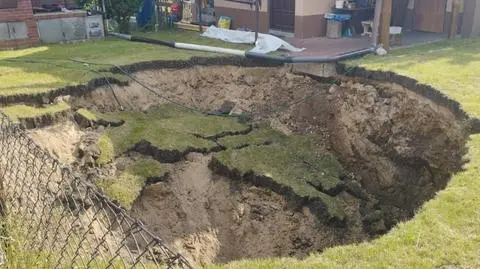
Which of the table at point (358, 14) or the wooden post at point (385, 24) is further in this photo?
the table at point (358, 14)

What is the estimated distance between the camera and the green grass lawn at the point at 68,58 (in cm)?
880

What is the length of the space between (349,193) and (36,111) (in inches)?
210

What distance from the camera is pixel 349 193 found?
810 cm

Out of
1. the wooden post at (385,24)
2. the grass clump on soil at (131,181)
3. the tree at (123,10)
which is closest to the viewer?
the grass clump on soil at (131,181)

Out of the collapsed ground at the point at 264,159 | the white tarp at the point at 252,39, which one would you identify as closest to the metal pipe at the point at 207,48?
the white tarp at the point at 252,39

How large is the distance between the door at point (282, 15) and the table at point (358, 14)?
1224 millimetres

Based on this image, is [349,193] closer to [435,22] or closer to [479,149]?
[479,149]

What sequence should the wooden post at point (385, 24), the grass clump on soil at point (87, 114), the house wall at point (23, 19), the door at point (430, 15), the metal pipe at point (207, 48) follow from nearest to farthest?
1. the grass clump on soil at point (87, 114)
2. the wooden post at point (385, 24)
3. the metal pipe at point (207, 48)
4. the house wall at point (23, 19)
5. the door at point (430, 15)

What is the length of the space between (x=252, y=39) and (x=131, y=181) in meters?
6.67

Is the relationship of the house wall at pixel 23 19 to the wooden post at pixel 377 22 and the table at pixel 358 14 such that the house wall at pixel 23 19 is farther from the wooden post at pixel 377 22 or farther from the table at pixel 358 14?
the wooden post at pixel 377 22

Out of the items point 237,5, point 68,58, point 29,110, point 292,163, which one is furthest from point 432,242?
point 237,5

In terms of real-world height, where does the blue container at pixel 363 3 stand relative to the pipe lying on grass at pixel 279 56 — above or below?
above

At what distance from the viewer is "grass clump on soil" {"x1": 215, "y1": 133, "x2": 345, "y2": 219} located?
7.68 m

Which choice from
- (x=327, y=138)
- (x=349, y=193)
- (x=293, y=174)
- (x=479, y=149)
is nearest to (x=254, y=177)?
(x=293, y=174)
